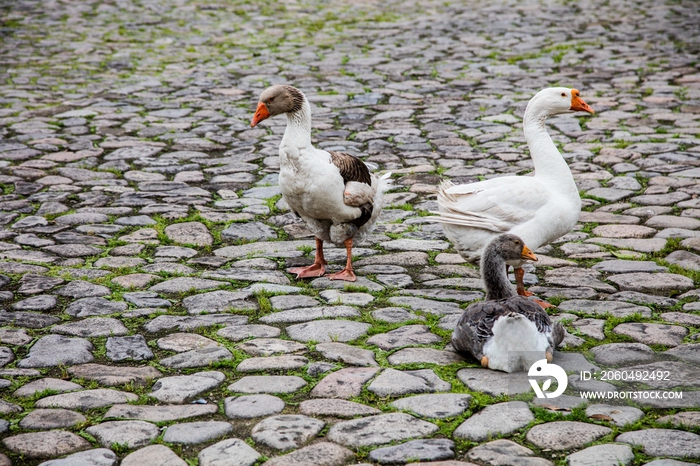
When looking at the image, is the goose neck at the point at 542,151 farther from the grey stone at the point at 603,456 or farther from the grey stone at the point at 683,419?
the grey stone at the point at 603,456

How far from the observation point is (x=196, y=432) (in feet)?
11.8

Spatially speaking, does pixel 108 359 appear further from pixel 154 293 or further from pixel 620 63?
pixel 620 63

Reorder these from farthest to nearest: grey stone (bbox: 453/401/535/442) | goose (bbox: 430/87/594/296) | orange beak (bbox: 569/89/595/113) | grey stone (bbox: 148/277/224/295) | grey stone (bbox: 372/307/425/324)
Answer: orange beak (bbox: 569/89/595/113), grey stone (bbox: 148/277/224/295), goose (bbox: 430/87/594/296), grey stone (bbox: 372/307/425/324), grey stone (bbox: 453/401/535/442)

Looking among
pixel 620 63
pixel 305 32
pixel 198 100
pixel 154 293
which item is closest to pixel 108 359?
Answer: pixel 154 293

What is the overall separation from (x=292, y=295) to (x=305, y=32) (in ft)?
39.1

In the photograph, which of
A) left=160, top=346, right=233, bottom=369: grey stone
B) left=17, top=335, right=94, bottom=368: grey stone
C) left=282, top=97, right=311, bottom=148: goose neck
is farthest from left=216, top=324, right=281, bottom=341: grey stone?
left=282, top=97, right=311, bottom=148: goose neck

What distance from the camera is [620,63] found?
42.5 feet

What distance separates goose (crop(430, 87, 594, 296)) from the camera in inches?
211

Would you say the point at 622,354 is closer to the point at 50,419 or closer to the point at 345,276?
the point at 345,276

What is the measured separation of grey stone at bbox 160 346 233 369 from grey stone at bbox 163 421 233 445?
0.73m

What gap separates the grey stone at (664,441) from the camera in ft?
11.0

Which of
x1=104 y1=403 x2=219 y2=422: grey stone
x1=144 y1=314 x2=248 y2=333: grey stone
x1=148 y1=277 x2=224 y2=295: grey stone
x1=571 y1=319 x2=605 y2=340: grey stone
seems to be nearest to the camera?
x1=104 y1=403 x2=219 y2=422: grey stone

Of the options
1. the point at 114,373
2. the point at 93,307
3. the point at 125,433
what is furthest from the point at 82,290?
the point at 125,433

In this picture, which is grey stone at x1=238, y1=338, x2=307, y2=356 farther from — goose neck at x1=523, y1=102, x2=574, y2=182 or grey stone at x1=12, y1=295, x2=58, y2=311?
goose neck at x1=523, y1=102, x2=574, y2=182
